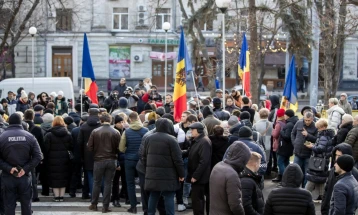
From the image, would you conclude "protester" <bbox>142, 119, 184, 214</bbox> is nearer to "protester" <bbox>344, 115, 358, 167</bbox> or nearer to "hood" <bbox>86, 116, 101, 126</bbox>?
"hood" <bbox>86, 116, 101, 126</bbox>

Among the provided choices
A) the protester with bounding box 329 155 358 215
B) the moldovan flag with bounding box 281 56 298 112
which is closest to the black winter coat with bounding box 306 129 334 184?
the protester with bounding box 329 155 358 215

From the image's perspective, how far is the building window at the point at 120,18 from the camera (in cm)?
5434

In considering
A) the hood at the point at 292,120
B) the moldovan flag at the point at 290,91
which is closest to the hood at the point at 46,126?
the hood at the point at 292,120

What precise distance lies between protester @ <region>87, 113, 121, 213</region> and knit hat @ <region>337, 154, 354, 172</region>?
5156 millimetres

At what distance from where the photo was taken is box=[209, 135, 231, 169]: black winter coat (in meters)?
12.6

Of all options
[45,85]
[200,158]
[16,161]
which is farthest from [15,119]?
[45,85]

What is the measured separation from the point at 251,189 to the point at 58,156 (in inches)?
248

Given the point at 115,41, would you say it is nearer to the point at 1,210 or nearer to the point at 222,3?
the point at 222,3

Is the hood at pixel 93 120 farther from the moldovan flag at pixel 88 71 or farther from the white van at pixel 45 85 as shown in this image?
the white van at pixel 45 85

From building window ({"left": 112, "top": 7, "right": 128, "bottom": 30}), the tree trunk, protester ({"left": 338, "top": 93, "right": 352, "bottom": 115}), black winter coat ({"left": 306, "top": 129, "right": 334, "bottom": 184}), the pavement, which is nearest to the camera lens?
black winter coat ({"left": 306, "top": 129, "right": 334, "bottom": 184})

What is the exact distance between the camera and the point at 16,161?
11383 millimetres

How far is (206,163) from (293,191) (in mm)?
3889

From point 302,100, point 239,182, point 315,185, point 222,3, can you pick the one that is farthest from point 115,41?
point 239,182

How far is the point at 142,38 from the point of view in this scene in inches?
2130
